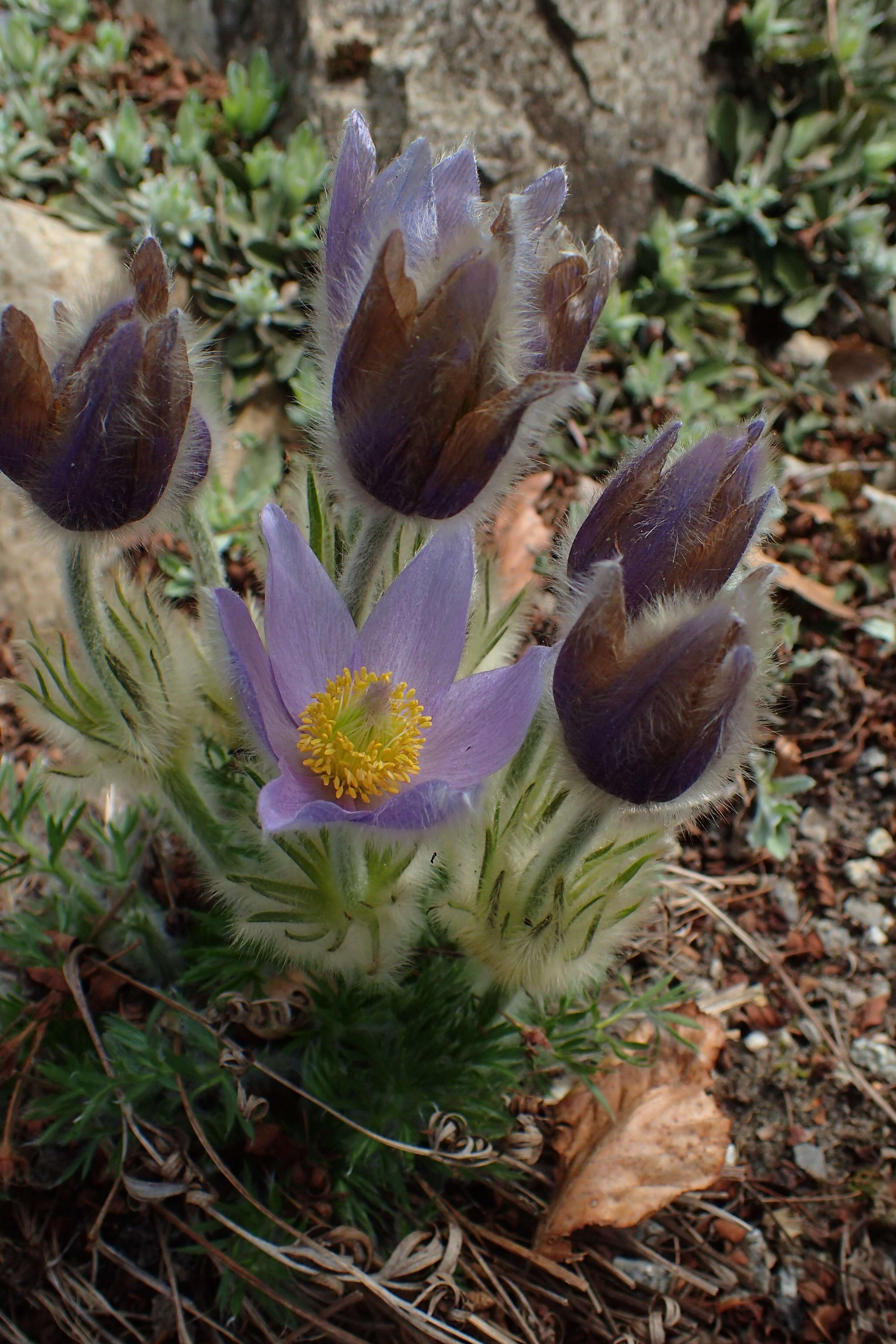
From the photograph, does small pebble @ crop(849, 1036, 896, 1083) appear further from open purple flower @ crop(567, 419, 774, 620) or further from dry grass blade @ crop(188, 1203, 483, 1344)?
open purple flower @ crop(567, 419, 774, 620)

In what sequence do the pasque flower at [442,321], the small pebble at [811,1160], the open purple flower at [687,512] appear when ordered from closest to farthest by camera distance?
the pasque flower at [442,321]
the open purple flower at [687,512]
the small pebble at [811,1160]

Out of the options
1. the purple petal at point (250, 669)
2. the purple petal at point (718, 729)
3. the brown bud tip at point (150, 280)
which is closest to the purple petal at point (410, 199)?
the brown bud tip at point (150, 280)

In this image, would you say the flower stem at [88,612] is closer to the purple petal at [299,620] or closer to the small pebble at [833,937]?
the purple petal at [299,620]

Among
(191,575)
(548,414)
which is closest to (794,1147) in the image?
(548,414)

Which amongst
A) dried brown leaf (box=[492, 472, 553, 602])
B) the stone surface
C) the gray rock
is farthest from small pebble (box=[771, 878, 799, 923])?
the gray rock

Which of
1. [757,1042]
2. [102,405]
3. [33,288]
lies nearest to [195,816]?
[102,405]

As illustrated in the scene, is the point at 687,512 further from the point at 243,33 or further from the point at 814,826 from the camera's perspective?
the point at 243,33
